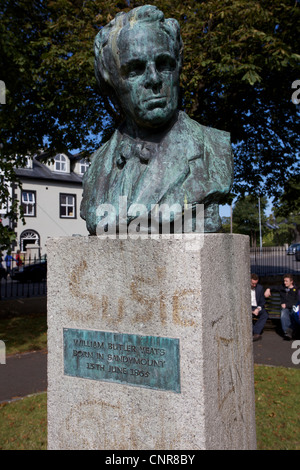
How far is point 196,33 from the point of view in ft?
28.3

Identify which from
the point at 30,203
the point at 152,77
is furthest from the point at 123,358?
the point at 30,203

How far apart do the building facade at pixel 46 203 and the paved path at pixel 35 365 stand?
23121mm

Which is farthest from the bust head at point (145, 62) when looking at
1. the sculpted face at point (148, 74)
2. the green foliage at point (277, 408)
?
the green foliage at point (277, 408)

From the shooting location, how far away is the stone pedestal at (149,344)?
267cm

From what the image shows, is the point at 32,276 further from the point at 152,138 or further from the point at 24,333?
the point at 152,138

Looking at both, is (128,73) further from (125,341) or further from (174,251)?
(125,341)

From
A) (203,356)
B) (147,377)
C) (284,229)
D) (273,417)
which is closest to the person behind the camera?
(203,356)

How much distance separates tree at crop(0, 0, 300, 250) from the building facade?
20852 millimetres

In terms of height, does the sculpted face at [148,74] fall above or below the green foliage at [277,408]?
above

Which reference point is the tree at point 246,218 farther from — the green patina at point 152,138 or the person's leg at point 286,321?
the green patina at point 152,138

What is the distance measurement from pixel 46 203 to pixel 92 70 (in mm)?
25472

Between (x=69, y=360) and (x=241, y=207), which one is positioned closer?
(x=69, y=360)

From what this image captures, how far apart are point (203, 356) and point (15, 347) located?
22.0 feet

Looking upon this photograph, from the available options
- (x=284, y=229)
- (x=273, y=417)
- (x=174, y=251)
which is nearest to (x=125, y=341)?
(x=174, y=251)
